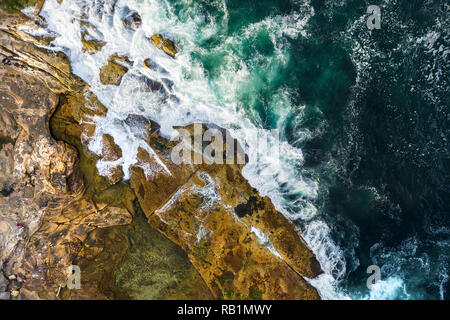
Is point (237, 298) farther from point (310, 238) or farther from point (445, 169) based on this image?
point (445, 169)

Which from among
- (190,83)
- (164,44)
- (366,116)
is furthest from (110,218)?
(366,116)

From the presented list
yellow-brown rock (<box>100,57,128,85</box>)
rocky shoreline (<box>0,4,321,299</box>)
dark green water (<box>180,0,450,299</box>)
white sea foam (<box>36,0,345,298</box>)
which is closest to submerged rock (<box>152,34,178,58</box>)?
rocky shoreline (<box>0,4,321,299</box>)

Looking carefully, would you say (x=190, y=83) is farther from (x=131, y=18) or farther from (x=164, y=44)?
(x=131, y=18)

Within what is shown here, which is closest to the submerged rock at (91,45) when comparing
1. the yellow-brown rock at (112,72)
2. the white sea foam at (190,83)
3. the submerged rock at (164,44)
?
the white sea foam at (190,83)

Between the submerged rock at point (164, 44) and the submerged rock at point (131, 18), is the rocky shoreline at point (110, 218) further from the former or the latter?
the submerged rock at point (131, 18)

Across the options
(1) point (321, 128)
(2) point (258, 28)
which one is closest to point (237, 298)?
(1) point (321, 128)

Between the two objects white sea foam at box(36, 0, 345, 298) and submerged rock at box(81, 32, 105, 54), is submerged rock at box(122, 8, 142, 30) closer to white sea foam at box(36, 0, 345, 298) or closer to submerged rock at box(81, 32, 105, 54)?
white sea foam at box(36, 0, 345, 298)
